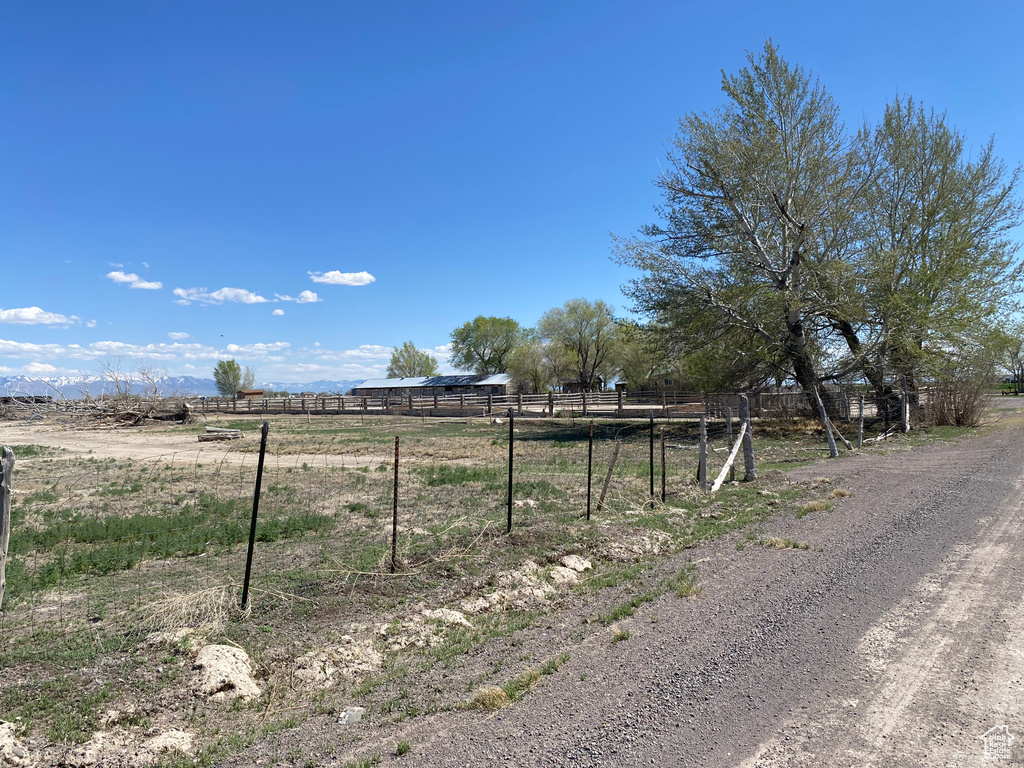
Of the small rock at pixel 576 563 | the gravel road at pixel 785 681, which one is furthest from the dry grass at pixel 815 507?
the small rock at pixel 576 563

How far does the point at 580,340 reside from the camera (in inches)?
2953

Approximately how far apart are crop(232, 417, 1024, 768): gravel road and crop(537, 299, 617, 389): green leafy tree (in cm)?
6712

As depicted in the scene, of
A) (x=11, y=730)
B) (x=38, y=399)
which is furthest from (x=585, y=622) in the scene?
(x=38, y=399)

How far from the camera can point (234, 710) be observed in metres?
4.32

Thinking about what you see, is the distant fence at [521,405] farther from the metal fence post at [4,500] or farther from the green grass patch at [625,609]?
the metal fence post at [4,500]

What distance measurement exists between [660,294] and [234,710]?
2577cm

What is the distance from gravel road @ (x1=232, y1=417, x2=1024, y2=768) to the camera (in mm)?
3596

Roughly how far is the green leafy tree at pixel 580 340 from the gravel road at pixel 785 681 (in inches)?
2642

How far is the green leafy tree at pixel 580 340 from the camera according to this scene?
73875mm

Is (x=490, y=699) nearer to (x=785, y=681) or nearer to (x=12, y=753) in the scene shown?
(x=785, y=681)

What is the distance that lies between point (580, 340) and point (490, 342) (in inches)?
1077

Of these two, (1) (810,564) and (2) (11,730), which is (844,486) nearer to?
(1) (810,564)

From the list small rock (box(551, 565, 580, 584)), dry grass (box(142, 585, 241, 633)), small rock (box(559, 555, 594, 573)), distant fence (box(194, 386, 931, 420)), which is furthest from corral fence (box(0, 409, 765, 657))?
distant fence (box(194, 386, 931, 420))

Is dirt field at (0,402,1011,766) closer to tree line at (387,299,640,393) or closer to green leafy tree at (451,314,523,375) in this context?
tree line at (387,299,640,393)
